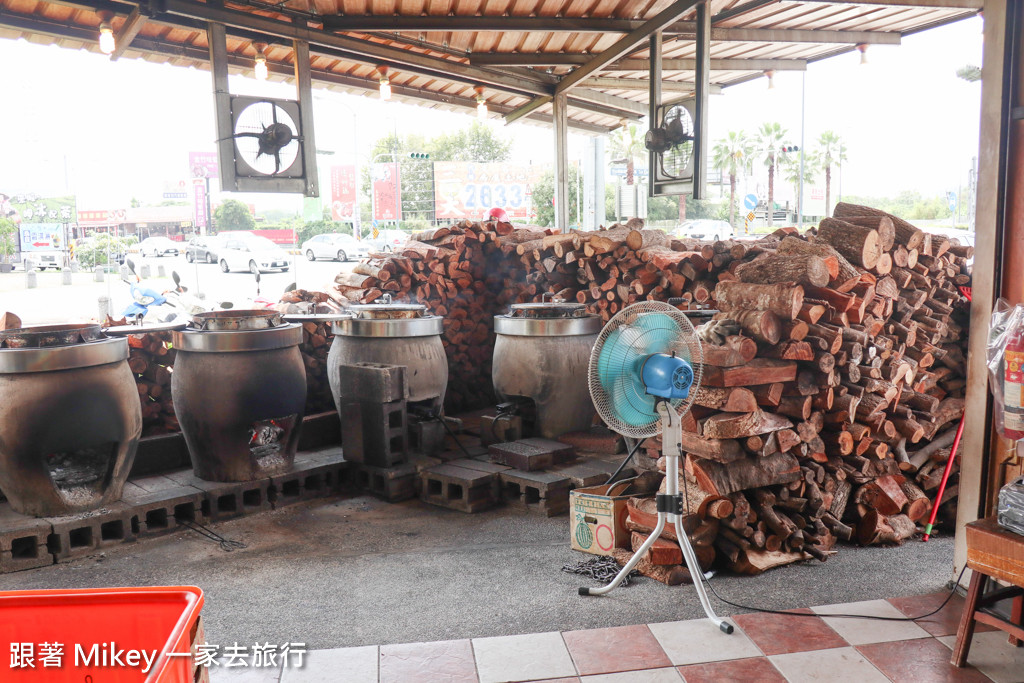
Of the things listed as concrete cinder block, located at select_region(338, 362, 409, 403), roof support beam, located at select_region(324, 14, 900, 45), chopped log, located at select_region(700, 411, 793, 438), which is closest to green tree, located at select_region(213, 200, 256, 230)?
roof support beam, located at select_region(324, 14, 900, 45)

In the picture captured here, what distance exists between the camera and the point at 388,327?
6.24 meters

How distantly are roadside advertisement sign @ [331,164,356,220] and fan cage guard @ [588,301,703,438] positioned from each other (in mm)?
26210

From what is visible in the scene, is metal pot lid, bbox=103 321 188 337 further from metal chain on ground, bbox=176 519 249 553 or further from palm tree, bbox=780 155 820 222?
palm tree, bbox=780 155 820 222

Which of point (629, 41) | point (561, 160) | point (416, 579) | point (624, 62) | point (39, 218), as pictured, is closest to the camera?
point (416, 579)

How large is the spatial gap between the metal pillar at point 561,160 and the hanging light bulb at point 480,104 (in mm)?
914

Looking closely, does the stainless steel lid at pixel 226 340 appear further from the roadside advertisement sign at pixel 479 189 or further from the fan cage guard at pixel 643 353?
the roadside advertisement sign at pixel 479 189

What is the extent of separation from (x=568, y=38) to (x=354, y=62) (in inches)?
94.7

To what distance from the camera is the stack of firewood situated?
609 centimetres

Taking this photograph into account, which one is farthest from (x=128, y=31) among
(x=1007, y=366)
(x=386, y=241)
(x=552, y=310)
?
(x=386, y=241)

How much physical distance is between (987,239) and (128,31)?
6.52m

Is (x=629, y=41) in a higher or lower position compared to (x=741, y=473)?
higher

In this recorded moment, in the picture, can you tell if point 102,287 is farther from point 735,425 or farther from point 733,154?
point 733,154

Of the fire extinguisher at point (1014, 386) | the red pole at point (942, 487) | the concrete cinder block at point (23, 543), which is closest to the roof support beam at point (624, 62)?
the red pole at point (942, 487)

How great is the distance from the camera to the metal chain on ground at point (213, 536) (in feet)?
15.8
